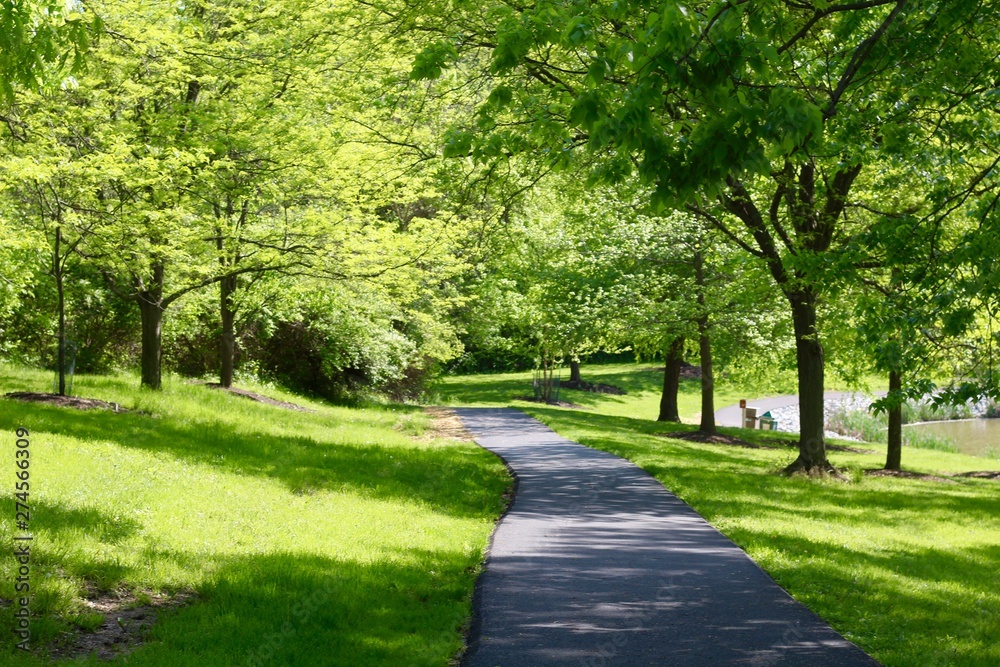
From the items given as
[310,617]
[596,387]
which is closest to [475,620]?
[310,617]

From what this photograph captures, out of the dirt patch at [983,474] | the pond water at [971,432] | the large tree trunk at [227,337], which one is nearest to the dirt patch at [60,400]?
the large tree trunk at [227,337]

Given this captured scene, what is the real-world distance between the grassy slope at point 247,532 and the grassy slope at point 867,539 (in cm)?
305

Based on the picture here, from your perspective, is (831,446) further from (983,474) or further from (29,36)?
(29,36)

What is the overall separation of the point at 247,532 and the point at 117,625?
8.97 feet

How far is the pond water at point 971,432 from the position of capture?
3216 cm

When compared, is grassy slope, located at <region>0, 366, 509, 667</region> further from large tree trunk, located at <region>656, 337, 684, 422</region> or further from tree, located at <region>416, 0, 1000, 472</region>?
large tree trunk, located at <region>656, 337, 684, 422</region>

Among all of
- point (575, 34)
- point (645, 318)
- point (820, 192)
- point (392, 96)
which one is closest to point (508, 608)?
point (575, 34)

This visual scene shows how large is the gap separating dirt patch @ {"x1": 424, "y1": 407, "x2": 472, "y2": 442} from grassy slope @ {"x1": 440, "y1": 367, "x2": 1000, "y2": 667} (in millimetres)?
2646

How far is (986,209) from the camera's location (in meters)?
8.38

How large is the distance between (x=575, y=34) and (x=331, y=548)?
5121 millimetres

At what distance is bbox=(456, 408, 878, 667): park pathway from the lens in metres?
5.88

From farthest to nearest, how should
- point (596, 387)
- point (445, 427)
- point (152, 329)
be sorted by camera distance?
point (596, 387)
point (445, 427)
point (152, 329)

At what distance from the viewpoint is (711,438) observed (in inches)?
975

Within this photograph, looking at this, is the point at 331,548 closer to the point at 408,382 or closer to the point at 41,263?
A: the point at 41,263
